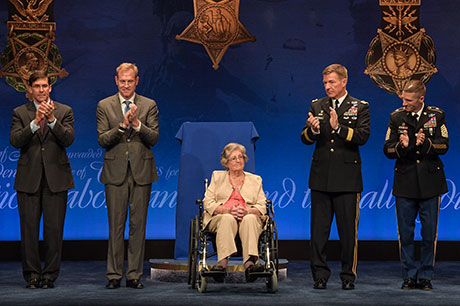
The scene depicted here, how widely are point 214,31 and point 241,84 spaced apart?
62 centimetres

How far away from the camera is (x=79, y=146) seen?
711 cm

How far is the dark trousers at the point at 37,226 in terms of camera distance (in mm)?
5094

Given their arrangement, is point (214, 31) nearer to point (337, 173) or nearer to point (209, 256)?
point (337, 173)

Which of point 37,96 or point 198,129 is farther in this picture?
point 198,129

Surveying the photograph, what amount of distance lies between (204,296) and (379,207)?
306 cm

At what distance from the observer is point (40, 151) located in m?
5.14

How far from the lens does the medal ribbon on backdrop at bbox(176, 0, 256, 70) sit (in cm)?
707

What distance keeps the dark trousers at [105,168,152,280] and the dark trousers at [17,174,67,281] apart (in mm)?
414

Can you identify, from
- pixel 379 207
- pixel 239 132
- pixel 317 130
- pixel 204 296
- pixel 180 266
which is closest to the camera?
pixel 204 296

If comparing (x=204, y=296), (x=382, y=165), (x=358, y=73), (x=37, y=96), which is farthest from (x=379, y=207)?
(x=37, y=96)

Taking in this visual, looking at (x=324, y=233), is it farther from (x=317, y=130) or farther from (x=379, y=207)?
(x=379, y=207)

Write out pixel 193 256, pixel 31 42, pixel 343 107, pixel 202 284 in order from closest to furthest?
pixel 202 284 < pixel 193 256 < pixel 343 107 < pixel 31 42

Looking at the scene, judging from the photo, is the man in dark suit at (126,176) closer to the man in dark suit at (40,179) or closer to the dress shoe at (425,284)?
the man in dark suit at (40,179)

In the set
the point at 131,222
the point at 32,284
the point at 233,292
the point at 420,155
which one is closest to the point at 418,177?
the point at 420,155
